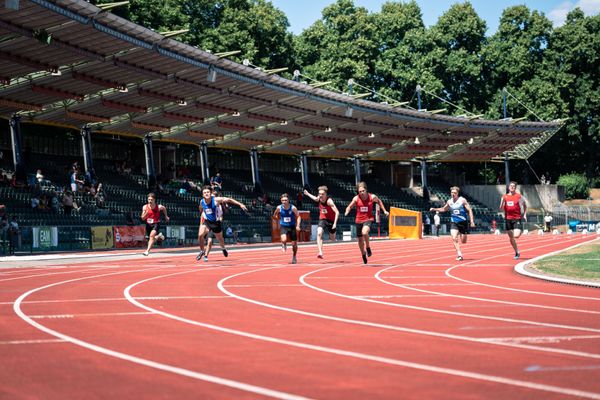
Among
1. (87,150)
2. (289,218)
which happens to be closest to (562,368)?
(289,218)

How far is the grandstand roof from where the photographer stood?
33219mm

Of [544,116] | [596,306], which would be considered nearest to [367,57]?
[544,116]

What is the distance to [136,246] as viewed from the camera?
38750 mm

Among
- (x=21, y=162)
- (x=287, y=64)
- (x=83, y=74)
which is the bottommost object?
(x=21, y=162)

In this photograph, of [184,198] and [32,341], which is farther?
[184,198]

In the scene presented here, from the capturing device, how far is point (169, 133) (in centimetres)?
5366

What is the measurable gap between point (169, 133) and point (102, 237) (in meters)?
18.0

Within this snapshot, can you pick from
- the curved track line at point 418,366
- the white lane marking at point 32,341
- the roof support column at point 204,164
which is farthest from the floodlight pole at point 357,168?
the white lane marking at point 32,341

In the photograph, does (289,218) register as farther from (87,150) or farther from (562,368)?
(87,150)

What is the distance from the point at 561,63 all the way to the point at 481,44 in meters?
7.48

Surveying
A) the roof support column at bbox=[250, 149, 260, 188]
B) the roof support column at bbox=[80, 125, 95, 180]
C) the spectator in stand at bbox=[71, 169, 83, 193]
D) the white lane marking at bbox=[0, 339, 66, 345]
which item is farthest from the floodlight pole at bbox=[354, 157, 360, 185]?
the white lane marking at bbox=[0, 339, 66, 345]

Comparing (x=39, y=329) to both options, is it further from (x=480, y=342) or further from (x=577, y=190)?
(x=577, y=190)

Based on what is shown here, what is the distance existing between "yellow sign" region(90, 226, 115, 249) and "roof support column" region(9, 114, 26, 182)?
5787 mm

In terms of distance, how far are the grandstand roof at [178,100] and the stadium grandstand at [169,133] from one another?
0.10 m
